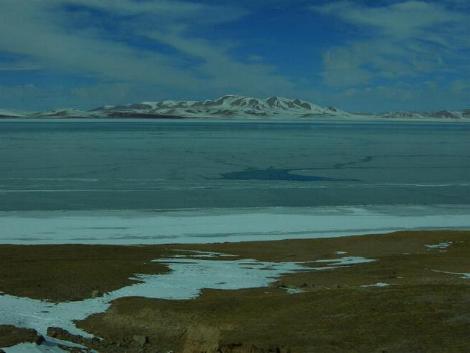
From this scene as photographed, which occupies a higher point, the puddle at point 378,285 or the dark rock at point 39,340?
the puddle at point 378,285

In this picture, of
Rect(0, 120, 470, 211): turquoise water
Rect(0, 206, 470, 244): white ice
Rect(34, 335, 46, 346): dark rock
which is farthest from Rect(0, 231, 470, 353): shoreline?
Rect(0, 120, 470, 211): turquoise water

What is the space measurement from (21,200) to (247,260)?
41.9 feet

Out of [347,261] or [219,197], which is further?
[219,197]

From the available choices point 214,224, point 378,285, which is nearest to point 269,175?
point 214,224

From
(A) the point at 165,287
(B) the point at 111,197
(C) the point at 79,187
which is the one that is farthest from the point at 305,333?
(C) the point at 79,187

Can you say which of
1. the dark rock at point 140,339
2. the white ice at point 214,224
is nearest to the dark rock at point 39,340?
the dark rock at point 140,339

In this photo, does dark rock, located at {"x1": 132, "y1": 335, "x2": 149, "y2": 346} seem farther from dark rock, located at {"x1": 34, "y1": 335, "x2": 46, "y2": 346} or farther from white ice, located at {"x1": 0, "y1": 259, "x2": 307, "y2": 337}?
dark rock, located at {"x1": 34, "y1": 335, "x2": 46, "y2": 346}

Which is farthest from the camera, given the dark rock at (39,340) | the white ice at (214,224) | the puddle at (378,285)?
the white ice at (214,224)

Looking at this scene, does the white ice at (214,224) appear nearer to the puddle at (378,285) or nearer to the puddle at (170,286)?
the puddle at (170,286)

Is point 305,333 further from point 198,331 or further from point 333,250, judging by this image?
point 333,250

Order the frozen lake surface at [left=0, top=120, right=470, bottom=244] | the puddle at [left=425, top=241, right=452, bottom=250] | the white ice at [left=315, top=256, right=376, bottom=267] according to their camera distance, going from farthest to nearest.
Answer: the frozen lake surface at [left=0, top=120, right=470, bottom=244] → the puddle at [left=425, top=241, right=452, bottom=250] → the white ice at [left=315, top=256, right=376, bottom=267]

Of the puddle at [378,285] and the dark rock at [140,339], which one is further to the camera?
the puddle at [378,285]

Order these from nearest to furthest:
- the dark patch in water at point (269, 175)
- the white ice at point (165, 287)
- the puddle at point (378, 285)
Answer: the white ice at point (165, 287) < the puddle at point (378, 285) < the dark patch in water at point (269, 175)

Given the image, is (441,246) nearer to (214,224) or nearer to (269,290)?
(214,224)
